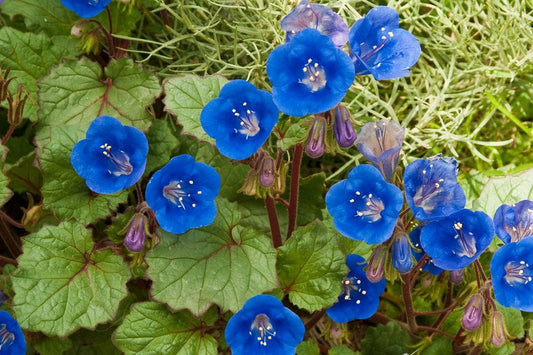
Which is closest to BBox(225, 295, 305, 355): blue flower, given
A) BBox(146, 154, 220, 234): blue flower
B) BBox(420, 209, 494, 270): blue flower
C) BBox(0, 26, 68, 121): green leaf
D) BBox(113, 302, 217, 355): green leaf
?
BBox(113, 302, 217, 355): green leaf

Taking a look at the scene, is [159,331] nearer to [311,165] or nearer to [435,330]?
[435,330]

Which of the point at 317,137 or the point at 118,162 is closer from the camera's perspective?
the point at 317,137

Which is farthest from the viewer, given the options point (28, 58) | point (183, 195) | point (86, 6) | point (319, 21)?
point (28, 58)

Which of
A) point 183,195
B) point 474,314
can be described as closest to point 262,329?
point 183,195

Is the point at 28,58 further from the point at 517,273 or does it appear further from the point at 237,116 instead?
the point at 517,273

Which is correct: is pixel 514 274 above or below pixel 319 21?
below
